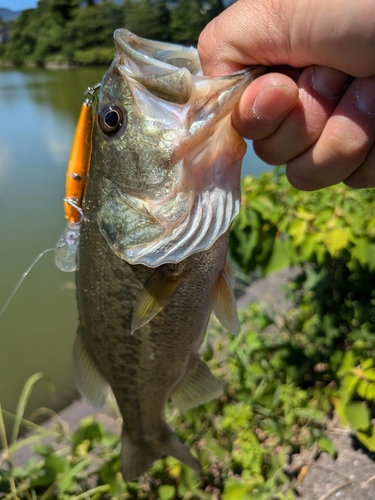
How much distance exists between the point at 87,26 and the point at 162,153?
67.2 metres

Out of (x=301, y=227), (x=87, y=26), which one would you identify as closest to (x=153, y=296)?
(x=301, y=227)

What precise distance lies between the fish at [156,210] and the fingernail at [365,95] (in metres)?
0.30

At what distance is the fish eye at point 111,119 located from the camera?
1270 millimetres

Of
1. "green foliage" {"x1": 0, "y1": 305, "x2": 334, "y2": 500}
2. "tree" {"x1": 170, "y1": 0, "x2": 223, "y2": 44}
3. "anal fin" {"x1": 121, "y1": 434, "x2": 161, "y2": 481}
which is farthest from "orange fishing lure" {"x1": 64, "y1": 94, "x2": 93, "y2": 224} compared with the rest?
"tree" {"x1": 170, "y1": 0, "x2": 223, "y2": 44}

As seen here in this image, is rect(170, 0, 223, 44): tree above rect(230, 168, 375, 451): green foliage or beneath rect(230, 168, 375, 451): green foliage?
beneath

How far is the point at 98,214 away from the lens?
137 centimetres

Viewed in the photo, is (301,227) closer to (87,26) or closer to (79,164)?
(79,164)

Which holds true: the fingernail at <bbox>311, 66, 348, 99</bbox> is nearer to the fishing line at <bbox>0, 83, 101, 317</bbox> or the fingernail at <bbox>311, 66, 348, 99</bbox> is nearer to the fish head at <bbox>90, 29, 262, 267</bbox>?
the fish head at <bbox>90, 29, 262, 267</bbox>

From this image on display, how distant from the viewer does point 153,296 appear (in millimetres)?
1334

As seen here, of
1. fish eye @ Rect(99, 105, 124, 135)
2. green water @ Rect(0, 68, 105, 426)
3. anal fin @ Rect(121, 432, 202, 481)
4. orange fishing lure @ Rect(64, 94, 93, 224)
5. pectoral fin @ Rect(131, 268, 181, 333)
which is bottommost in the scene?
green water @ Rect(0, 68, 105, 426)

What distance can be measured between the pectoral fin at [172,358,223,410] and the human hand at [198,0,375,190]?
2.91 feet

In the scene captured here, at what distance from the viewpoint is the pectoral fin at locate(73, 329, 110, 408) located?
164 centimetres

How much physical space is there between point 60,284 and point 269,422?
140 inches

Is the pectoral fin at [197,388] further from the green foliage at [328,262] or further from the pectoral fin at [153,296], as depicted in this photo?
the green foliage at [328,262]
